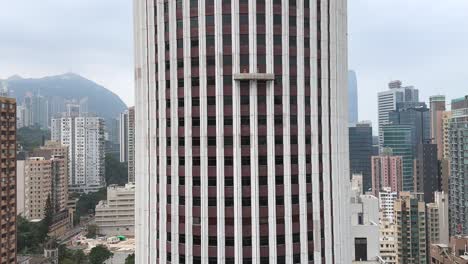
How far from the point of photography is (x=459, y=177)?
114 m

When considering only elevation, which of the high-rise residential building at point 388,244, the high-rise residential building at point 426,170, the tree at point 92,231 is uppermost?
the high-rise residential building at point 426,170

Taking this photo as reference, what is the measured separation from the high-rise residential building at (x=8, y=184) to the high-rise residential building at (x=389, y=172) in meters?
147

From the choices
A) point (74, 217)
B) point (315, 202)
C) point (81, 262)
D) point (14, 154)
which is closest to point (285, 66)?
point (315, 202)

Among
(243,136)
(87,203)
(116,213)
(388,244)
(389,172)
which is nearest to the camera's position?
(243,136)

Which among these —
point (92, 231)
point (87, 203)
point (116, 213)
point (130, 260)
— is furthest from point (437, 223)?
point (87, 203)

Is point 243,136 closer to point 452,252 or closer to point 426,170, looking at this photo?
point 452,252

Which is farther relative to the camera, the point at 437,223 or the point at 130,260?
the point at 437,223

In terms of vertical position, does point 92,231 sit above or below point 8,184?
below

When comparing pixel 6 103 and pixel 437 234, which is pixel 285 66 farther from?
pixel 437 234

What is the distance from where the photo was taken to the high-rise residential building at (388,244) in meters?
97.4

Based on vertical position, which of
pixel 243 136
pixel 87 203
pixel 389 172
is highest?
pixel 243 136

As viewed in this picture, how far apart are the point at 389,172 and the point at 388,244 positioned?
8700cm

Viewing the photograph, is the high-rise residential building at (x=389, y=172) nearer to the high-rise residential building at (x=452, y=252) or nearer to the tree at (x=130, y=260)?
the high-rise residential building at (x=452, y=252)

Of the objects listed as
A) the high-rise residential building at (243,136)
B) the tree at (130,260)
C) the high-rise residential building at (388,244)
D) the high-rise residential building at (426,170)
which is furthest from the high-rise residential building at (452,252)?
the high-rise residential building at (426,170)
